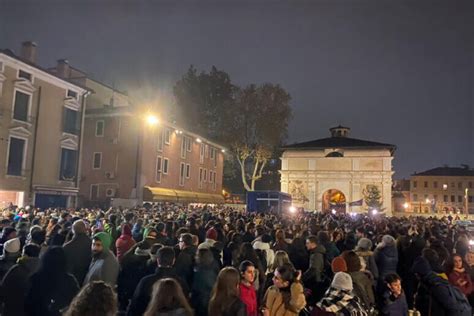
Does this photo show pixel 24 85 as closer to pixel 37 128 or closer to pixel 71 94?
pixel 37 128

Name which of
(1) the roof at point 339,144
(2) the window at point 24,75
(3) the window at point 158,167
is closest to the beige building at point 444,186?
(1) the roof at point 339,144

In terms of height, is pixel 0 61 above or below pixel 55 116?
above

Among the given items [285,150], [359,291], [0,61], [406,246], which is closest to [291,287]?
[359,291]

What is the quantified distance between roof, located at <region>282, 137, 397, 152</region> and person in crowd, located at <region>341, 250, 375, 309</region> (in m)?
46.0

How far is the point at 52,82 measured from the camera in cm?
2908

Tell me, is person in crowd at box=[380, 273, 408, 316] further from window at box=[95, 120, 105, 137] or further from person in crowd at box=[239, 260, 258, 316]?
window at box=[95, 120, 105, 137]

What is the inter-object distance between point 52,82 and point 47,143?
4471 millimetres

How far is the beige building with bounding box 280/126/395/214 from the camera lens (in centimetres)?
4850

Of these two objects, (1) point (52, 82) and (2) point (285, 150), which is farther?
(2) point (285, 150)

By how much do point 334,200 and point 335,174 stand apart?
391 cm

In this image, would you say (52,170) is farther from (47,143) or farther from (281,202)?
(281,202)

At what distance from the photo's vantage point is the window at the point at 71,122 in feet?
100

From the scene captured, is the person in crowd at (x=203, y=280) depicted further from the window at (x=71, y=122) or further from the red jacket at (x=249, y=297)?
the window at (x=71, y=122)

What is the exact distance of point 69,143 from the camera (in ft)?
101
